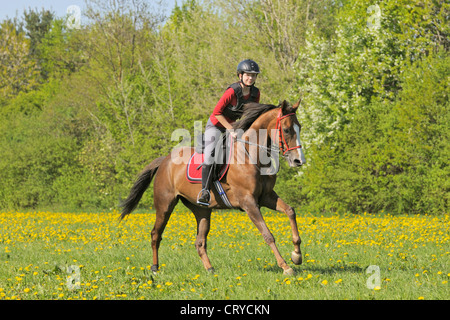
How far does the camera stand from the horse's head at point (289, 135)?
8.12 m

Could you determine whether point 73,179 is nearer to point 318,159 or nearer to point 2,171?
point 2,171

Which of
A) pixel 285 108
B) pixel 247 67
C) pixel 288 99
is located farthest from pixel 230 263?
pixel 288 99

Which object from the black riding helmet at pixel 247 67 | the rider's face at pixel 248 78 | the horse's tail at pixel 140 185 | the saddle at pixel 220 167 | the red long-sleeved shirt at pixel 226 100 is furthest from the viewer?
the horse's tail at pixel 140 185

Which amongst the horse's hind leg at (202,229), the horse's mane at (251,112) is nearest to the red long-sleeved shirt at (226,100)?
the horse's mane at (251,112)

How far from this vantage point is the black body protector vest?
29.4ft

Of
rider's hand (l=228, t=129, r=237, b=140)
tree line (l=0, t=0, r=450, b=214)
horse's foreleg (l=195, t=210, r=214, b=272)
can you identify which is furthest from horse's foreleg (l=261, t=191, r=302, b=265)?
tree line (l=0, t=0, r=450, b=214)

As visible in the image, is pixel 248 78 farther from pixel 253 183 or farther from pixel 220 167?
pixel 253 183

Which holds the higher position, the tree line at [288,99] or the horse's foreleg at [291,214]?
the tree line at [288,99]

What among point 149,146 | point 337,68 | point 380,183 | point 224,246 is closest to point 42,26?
point 149,146

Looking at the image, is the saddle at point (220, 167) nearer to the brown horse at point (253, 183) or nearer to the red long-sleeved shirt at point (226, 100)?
the brown horse at point (253, 183)

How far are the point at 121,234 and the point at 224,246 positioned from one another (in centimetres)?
410

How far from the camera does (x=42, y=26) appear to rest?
2618 inches

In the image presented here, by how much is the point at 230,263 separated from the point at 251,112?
2693 millimetres

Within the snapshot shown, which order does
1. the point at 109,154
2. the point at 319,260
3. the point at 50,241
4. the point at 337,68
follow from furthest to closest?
the point at 109,154
the point at 337,68
the point at 50,241
the point at 319,260
